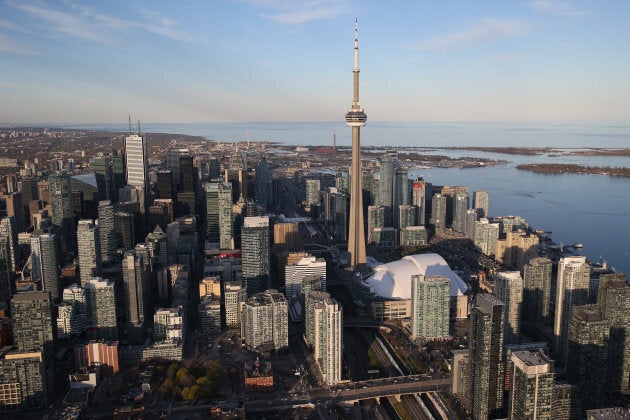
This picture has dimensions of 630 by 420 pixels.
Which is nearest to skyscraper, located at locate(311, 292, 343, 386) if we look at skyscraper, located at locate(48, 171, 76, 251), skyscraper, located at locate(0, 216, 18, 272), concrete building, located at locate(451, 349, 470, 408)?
concrete building, located at locate(451, 349, 470, 408)

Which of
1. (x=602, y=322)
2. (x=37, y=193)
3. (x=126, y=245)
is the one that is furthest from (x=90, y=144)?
(x=602, y=322)

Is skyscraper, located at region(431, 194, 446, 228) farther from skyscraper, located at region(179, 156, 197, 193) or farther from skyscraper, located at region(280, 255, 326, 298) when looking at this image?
skyscraper, located at region(280, 255, 326, 298)

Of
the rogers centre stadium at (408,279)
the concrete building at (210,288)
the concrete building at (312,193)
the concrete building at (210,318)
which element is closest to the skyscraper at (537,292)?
the rogers centre stadium at (408,279)

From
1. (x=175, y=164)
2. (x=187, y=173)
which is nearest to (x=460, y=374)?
(x=187, y=173)

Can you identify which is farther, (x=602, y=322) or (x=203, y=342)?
(x=203, y=342)

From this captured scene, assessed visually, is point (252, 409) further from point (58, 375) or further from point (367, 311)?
point (367, 311)

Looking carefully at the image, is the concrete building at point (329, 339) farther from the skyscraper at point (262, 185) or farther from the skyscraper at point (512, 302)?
the skyscraper at point (262, 185)
